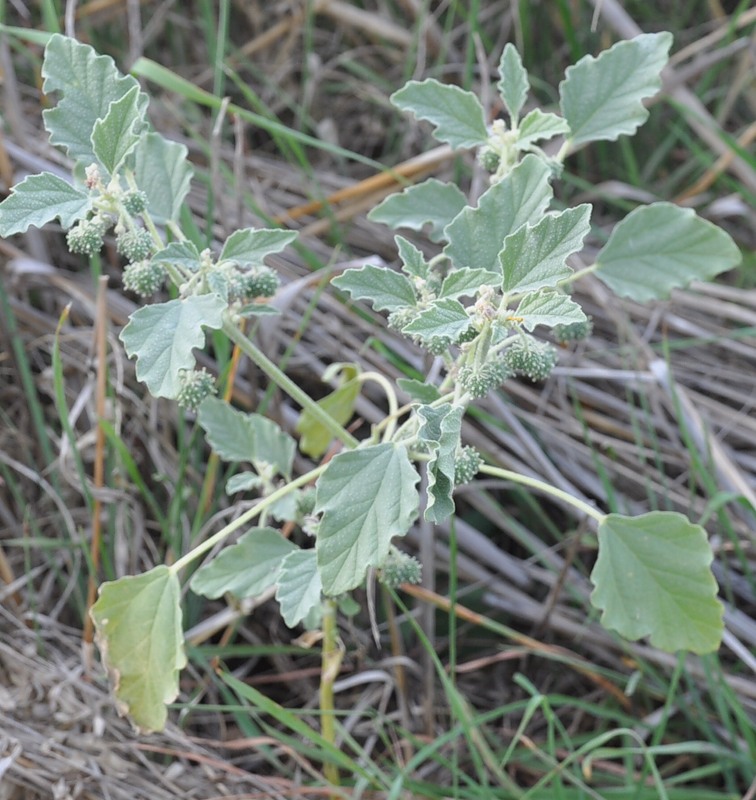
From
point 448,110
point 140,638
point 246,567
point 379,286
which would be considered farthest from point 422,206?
point 140,638

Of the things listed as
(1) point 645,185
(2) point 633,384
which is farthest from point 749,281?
(2) point 633,384

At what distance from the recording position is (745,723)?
131 centimetres

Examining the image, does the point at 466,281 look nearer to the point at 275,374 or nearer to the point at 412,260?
the point at 412,260

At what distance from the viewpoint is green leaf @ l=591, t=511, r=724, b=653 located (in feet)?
3.21

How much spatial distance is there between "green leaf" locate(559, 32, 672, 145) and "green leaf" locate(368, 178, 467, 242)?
0.15 m

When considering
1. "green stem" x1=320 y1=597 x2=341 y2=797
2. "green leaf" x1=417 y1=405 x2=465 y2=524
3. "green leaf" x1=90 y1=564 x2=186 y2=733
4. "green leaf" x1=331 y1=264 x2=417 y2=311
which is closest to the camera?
"green leaf" x1=417 y1=405 x2=465 y2=524

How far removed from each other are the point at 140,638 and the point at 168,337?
36cm

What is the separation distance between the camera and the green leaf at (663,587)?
0.98m

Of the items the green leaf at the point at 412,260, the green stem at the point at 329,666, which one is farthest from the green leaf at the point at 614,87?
the green stem at the point at 329,666

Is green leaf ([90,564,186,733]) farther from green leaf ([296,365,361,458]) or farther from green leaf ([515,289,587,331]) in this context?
green leaf ([515,289,587,331])

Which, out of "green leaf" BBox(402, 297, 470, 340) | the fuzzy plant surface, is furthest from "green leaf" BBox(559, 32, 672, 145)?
"green leaf" BBox(402, 297, 470, 340)

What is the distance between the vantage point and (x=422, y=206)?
1.08m

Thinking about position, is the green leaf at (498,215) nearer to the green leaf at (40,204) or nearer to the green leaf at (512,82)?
the green leaf at (512,82)

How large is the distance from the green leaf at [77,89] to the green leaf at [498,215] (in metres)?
0.34
